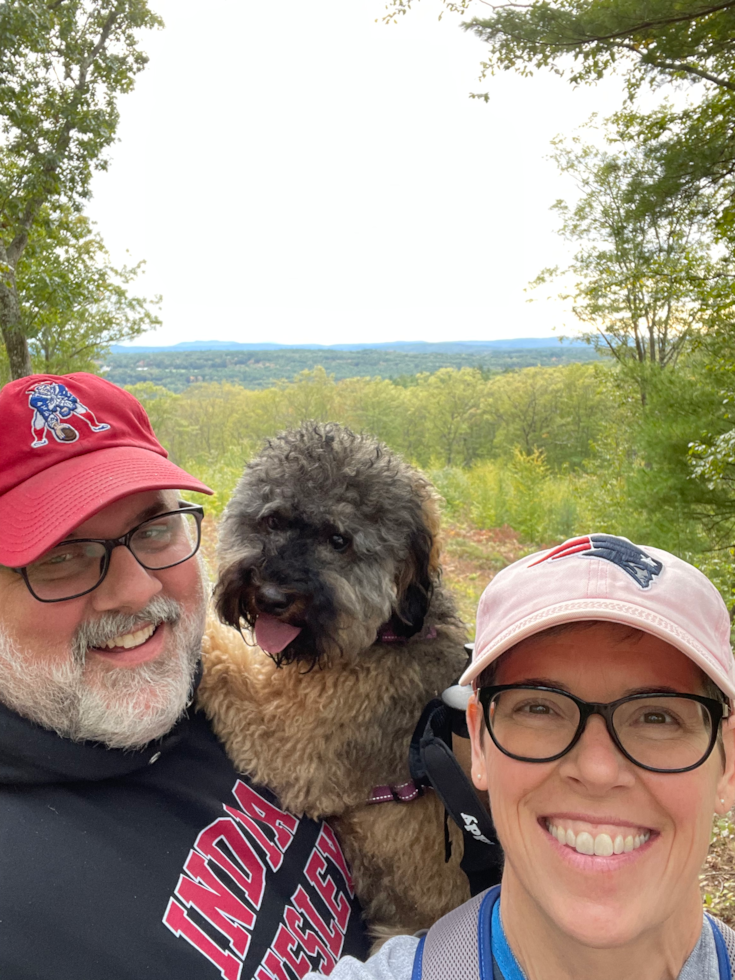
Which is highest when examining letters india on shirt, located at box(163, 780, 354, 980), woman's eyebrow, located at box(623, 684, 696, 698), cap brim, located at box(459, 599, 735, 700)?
cap brim, located at box(459, 599, 735, 700)

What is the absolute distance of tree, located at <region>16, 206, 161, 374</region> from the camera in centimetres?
1179

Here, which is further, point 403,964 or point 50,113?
point 50,113

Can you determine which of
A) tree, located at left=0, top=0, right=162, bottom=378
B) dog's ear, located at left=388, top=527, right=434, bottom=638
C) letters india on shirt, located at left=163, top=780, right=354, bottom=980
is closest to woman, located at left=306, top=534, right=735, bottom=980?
letters india on shirt, located at left=163, top=780, right=354, bottom=980

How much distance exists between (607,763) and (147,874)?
45.7 inches

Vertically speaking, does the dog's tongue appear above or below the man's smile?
below

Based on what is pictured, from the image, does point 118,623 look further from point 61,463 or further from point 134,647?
point 61,463

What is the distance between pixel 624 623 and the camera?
108cm

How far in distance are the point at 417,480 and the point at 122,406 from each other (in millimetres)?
1250

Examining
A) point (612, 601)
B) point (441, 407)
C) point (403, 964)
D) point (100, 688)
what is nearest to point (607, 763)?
point (612, 601)

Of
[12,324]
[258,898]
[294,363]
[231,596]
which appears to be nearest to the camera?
[258,898]

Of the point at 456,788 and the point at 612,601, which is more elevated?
the point at 612,601

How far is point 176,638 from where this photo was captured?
2117mm

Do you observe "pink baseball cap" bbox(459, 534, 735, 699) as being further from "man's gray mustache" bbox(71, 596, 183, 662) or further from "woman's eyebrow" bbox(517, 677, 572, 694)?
"man's gray mustache" bbox(71, 596, 183, 662)

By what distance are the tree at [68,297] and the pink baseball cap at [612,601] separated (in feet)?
40.5
